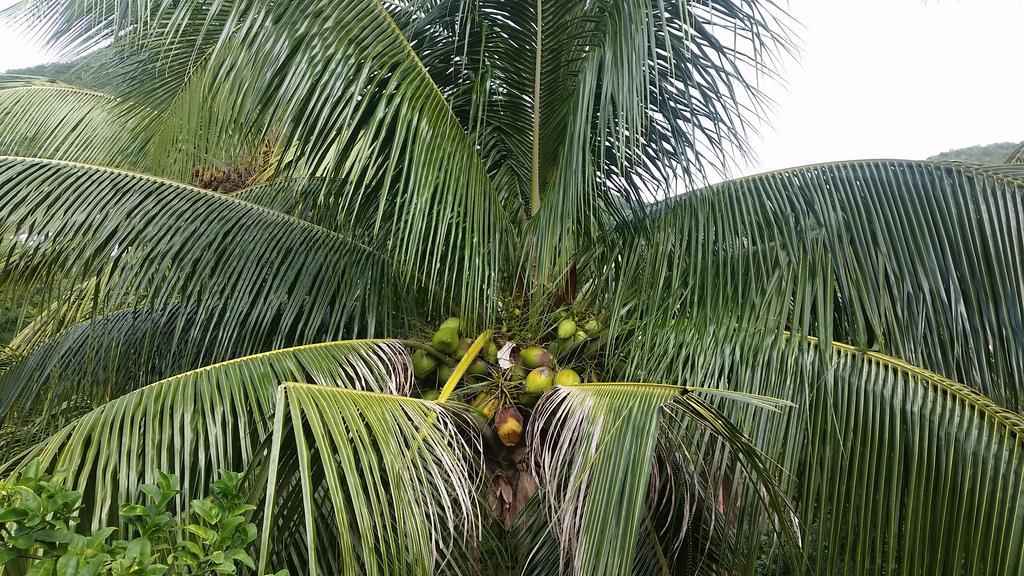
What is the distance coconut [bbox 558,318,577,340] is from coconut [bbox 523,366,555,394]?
0.64ft

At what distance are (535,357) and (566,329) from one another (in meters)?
0.16

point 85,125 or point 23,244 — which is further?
point 85,125

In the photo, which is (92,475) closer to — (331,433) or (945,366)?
(331,433)

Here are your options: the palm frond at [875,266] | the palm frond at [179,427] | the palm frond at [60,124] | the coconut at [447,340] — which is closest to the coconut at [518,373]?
the coconut at [447,340]

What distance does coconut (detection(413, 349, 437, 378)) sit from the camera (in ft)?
8.34

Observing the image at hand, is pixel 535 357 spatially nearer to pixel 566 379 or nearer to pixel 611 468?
pixel 566 379

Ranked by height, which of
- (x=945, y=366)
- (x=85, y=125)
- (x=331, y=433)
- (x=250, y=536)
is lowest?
(x=250, y=536)

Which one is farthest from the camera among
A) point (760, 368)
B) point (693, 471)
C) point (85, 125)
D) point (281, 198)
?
point (85, 125)

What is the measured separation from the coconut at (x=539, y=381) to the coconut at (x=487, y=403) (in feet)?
0.44

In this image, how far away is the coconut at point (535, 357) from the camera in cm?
241

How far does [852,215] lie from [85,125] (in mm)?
4411

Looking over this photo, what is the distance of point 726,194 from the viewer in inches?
95.8

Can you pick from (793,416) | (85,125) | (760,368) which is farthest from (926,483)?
(85,125)

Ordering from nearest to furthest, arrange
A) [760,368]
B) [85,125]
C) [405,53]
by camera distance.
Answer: [760,368] < [405,53] < [85,125]
